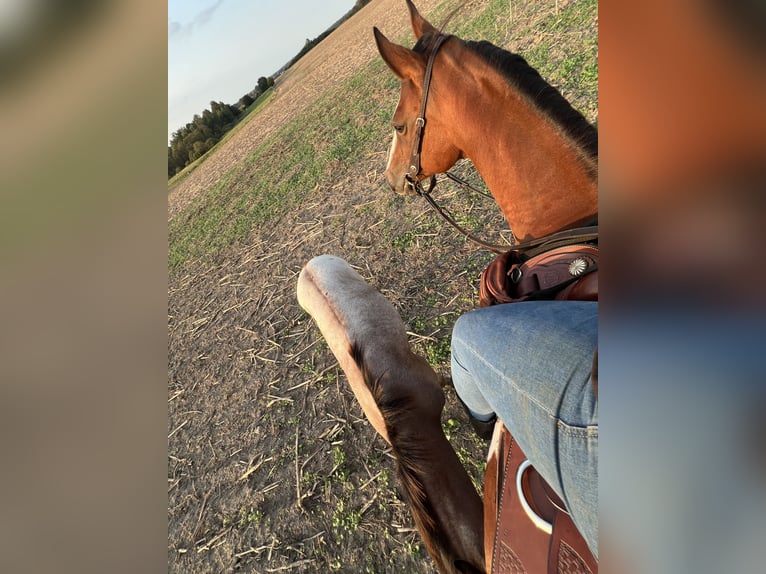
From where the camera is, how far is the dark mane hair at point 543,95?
1665 millimetres

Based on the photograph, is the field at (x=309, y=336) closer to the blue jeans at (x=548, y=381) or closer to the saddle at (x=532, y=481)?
the saddle at (x=532, y=481)

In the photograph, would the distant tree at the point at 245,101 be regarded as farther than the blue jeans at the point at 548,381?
Yes

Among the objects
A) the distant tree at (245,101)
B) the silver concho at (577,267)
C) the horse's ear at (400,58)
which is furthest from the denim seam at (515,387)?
the distant tree at (245,101)

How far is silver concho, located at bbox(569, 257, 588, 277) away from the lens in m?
1.46

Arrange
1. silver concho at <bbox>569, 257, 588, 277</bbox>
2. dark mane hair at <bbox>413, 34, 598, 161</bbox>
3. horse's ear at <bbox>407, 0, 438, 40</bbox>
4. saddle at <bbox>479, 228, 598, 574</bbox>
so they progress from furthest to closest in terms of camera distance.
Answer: horse's ear at <bbox>407, 0, 438, 40</bbox>
dark mane hair at <bbox>413, 34, 598, 161</bbox>
silver concho at <bbox>569, 257, 588, 277</bbox>
saddle at <bbox>479, 228, 598, 574</bbox>

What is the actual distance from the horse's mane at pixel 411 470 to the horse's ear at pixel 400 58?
1.68 m

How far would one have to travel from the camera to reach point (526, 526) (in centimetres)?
126

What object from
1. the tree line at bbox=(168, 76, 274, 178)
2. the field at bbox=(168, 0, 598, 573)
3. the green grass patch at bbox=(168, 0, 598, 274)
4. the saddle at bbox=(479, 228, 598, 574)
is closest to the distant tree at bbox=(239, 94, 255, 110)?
the tree line at bbox=(168, 76, 274, 178)

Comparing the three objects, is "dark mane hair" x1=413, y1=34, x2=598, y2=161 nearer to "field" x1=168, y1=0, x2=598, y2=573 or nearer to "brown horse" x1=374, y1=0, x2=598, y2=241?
"brown horse" x1=374, y1=0, x2=598, y2=241
